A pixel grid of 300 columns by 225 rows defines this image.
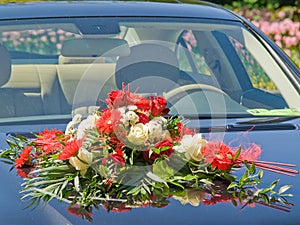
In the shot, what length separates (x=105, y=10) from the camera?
152 inches

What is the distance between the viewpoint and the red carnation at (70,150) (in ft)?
8.51

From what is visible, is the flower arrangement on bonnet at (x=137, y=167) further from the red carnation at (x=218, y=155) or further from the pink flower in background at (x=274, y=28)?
the pink flower in background at (x=274, y=28)

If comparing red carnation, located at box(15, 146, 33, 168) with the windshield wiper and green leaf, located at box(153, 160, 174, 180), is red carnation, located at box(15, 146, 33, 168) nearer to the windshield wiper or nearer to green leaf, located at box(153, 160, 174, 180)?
green leaf, located at box(153, 160, 174, 180)

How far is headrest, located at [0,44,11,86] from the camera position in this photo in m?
3.67

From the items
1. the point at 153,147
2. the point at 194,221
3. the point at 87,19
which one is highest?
the point at 87,19

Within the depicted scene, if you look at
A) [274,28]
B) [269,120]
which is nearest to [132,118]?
[269,120]

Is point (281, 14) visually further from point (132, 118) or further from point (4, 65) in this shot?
point (132, 118)

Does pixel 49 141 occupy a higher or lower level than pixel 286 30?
lower

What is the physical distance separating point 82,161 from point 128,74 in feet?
4.18

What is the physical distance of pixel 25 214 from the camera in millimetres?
2418

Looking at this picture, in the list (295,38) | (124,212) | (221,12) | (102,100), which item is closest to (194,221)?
(124,212)

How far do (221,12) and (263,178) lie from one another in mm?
1608

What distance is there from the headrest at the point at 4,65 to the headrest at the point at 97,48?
31cm

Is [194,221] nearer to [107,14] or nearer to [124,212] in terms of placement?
[124,212]
